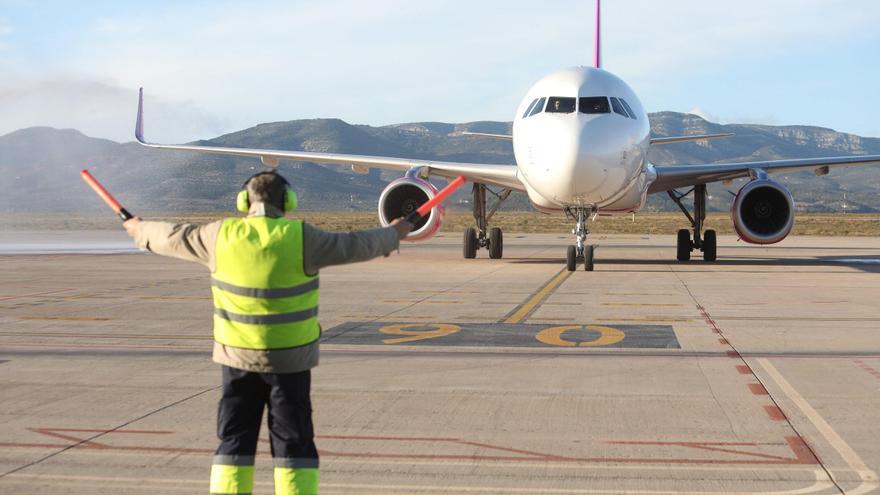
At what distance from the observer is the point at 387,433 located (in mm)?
6691

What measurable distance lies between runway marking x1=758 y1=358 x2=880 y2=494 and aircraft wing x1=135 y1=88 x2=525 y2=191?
48.4 ft

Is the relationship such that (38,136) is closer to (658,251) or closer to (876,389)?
(658,251)

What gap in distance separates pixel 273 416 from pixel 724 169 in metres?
20.6

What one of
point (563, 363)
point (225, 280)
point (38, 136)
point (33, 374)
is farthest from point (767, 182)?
point (38, 136)

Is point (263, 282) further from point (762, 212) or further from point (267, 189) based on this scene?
point (762, 212)

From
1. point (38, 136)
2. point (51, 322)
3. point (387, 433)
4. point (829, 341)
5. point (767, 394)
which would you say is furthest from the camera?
point (38, 136)

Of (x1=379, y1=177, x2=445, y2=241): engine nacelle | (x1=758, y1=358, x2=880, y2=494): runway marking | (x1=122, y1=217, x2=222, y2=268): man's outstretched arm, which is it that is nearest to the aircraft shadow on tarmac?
(x1=379, y1=177, x2=445, y2=241): engine nacelle

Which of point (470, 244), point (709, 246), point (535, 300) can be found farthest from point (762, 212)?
point (535, 300)

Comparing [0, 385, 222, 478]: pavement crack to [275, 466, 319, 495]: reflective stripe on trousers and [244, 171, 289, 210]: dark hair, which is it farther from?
[244, 171, 289, 210]: dark hair

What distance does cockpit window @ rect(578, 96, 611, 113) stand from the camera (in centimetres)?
1948

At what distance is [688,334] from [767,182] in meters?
12.6

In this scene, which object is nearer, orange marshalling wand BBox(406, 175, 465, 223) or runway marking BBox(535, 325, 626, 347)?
orange marshalling wand BBox(406, 175, 465, 223)

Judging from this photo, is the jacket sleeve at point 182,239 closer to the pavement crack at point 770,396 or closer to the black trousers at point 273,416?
the black trousers at point 273,416

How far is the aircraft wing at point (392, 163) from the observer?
23.6m
